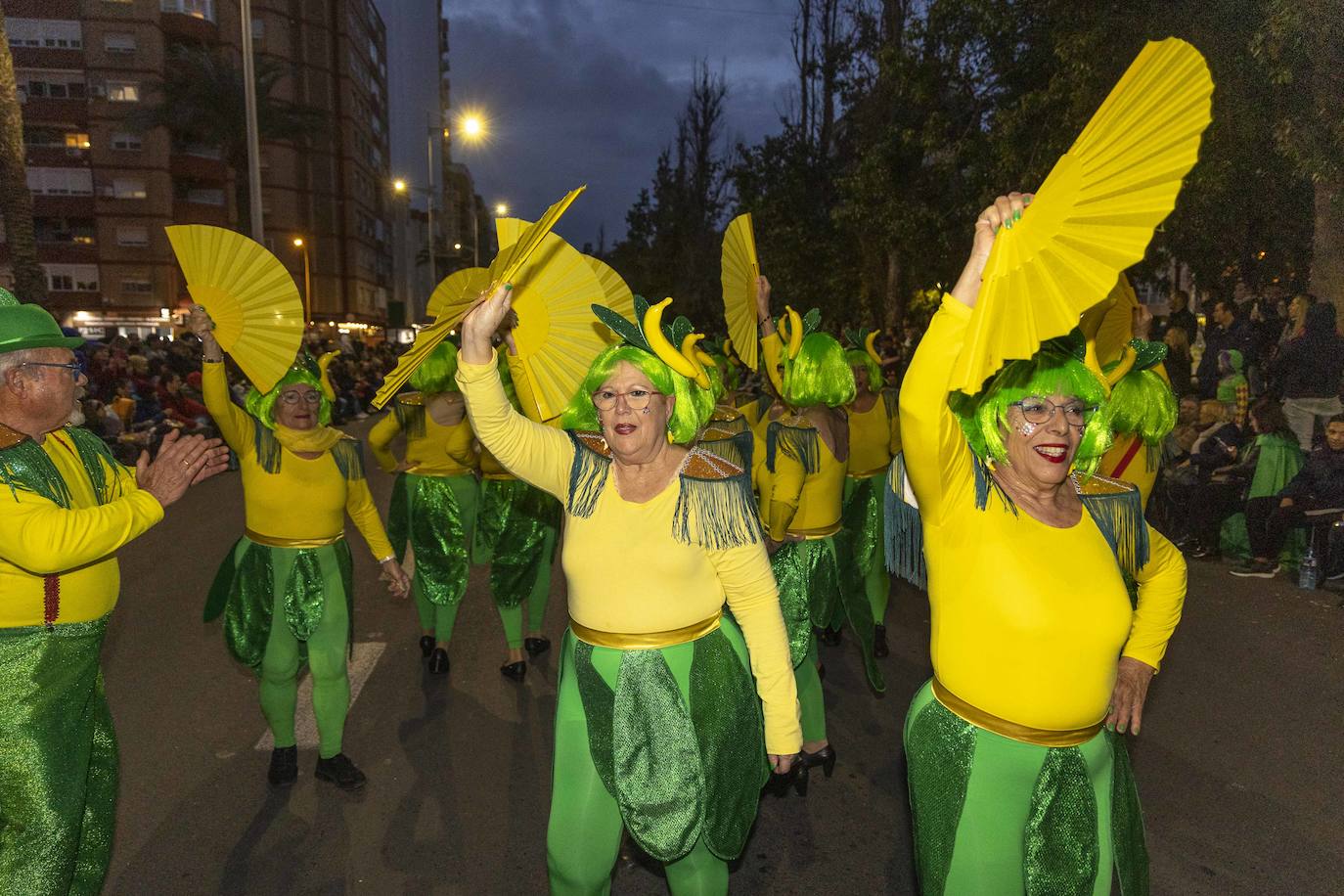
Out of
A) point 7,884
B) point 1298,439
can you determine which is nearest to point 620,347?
point 7,884

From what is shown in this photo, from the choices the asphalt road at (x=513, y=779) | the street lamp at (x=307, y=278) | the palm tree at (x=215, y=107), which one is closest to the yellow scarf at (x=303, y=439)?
the asphalt road at (x=513, y=779)

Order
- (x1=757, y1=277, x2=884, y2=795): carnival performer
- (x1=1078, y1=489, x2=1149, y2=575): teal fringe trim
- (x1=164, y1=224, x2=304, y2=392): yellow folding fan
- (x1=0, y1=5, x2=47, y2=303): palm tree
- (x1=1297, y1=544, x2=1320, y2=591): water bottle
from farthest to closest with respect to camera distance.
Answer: (x1=0, y1=5, x2=47, y2=303): palm tree → (x1=1297, y1=544, x2=1320, y2=591): water bottle → (x1=757, y1=277, x2=884, y2=795): carnival performer → (x1=164, y1=224, x2=304, y2=392): yellow folding fan → (x1=1078, y1=489, x2=1149, y2=575): teal fringe trim

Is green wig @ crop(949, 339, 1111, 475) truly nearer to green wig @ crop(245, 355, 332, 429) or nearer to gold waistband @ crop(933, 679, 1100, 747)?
gold waistband @ crop(933, 679, 1100, 747)

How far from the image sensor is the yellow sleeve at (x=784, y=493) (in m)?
4.43

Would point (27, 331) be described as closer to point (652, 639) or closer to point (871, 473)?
point (652, 639)

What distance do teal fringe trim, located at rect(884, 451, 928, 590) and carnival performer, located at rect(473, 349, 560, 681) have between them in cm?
315

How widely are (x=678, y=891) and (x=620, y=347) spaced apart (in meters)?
1.65

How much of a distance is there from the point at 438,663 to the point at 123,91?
163ft

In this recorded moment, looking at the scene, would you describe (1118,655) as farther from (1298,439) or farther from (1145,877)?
(1298,439)

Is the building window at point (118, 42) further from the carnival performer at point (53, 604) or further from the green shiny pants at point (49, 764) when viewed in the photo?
the green shiny pants at point (49, 764)

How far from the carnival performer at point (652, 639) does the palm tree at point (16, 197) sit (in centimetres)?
1345

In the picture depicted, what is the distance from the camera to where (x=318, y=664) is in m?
4.16

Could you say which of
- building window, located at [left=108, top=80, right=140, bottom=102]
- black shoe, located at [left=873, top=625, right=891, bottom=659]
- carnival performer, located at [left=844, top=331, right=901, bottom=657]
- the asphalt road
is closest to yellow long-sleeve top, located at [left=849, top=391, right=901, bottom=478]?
carnival performer, located at [left=844, top=331, right=901, bottom=657]

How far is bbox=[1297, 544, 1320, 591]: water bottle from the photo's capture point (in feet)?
25.1
